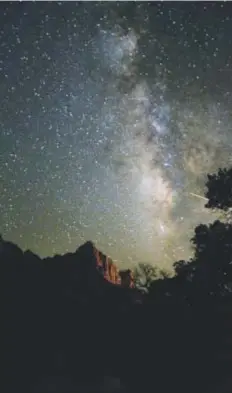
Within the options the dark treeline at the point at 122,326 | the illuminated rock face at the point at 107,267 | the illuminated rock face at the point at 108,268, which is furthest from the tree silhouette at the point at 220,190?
the illuminated rock face at the point at 108,268

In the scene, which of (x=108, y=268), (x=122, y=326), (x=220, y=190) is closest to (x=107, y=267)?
(x=108, y=268)

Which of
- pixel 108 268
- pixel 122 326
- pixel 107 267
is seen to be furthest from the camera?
pixel 108 268

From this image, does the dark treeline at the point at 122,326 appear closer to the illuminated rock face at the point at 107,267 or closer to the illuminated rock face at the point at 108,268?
the illuminated rock face at the point at 107,267

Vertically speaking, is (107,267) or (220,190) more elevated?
(107,267)

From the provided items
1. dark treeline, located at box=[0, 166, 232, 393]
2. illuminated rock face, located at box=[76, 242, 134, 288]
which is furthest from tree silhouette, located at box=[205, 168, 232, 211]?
illuminated rock face, located at box=[76, 242, 134, 288]

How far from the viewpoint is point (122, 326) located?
86.4ft

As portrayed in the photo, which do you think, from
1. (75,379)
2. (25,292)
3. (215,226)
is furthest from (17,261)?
(215,226)

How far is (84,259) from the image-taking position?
40094 millimetres

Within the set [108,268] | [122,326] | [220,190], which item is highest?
[108,268]

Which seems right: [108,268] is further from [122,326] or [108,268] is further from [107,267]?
[122,326]

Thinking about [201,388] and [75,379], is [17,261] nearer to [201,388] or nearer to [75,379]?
[75,379]

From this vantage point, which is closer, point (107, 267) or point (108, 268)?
point (107, 267)

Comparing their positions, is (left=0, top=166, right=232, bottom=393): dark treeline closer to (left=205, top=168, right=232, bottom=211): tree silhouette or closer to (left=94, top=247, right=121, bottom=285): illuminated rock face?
(left=205, top=168, right=232, bottom=211): tree silhouette

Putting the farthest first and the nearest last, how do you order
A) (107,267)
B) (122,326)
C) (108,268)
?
(108,268) → (107,267) → (122,326)
